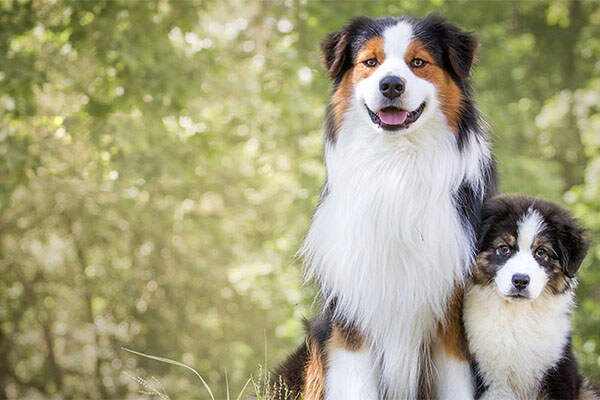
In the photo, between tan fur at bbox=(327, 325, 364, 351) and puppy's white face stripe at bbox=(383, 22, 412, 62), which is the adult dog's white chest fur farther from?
puppy's white face stripe at bbox=(383, 22, 412, 62)

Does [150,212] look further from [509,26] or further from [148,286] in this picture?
[509,26]

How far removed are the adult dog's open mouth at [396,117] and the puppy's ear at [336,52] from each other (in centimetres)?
36

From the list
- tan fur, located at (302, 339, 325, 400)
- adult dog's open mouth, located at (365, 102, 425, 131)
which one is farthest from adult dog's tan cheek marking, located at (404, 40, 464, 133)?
tan fur, located at (302, 339, 325, 400)

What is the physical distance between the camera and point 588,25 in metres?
15.0

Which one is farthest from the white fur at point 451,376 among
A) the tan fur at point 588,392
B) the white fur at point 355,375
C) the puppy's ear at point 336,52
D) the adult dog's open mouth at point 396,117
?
the puppy's ear at point 336,52

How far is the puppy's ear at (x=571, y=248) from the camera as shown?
337 cm

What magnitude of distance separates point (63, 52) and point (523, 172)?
19.1ft

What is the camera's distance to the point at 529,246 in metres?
3.33

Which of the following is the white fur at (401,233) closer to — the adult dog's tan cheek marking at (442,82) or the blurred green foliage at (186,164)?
the adult dog's tan cheek marking at (442,82)

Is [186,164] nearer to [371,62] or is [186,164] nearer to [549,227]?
[371,62]

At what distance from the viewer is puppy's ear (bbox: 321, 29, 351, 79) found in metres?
3.60

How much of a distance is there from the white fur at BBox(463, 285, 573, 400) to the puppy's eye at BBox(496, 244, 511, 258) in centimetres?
17

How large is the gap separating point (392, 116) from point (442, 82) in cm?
29

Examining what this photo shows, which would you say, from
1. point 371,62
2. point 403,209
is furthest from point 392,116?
point 403,209
